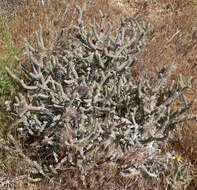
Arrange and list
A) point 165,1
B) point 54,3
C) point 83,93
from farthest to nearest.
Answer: point 165,1, point 54,3, point 83,93

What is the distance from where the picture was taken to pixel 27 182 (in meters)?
1.78

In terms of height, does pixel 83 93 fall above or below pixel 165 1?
below

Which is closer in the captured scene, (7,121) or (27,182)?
(27,182)

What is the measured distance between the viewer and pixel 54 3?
10.5 feet

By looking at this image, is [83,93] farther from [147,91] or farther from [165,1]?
[165,1]

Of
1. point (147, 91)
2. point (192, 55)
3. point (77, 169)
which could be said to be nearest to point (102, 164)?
point (77, 169)

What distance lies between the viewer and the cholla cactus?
5.72 feet

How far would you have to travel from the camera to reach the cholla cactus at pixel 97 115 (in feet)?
5.72

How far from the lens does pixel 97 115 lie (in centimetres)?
193

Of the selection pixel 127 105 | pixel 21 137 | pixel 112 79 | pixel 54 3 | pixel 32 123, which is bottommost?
pixel 21 137

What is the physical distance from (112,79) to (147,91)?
11.7 inches

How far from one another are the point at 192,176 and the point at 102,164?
1.92 feet

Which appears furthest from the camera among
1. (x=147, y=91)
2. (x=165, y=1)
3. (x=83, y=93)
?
(x=165, y=1)

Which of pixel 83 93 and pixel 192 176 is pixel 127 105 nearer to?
pixel 83 93
